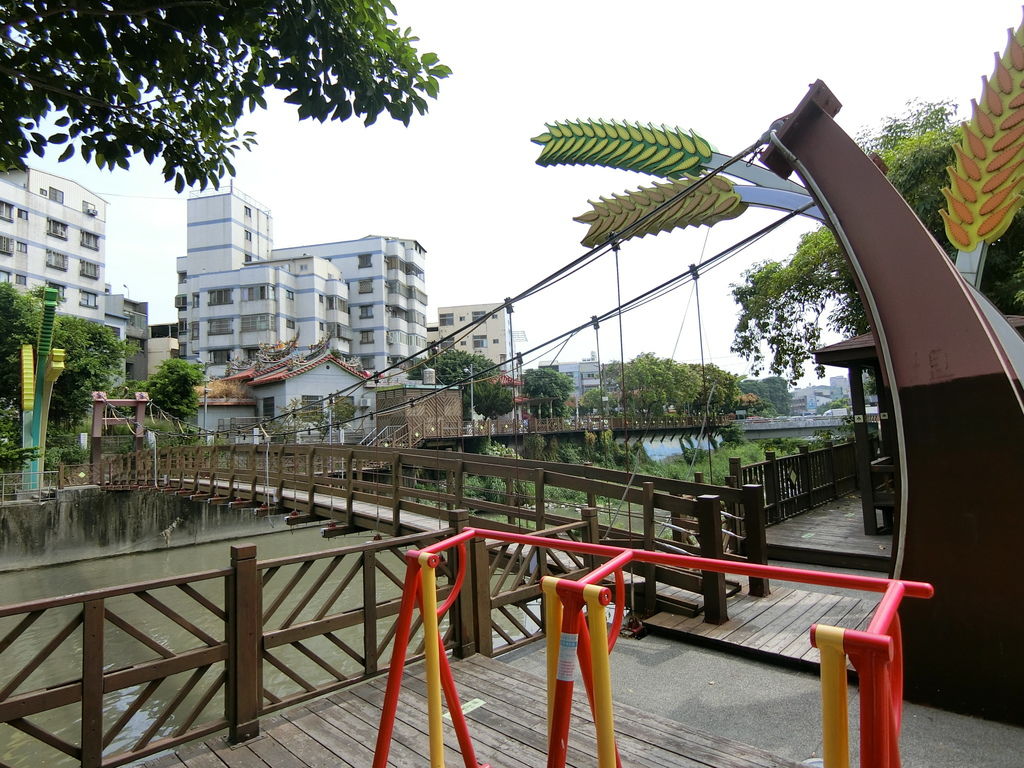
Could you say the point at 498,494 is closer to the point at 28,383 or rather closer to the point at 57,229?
the point at 28,383

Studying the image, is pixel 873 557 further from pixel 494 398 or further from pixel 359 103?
pixel 494 398

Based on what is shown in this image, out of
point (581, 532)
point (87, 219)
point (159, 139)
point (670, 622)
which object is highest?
point (87, 219)

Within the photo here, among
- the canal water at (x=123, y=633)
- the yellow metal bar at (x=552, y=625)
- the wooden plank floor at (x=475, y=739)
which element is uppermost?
the yellow metal bar at (x=552, y=625)

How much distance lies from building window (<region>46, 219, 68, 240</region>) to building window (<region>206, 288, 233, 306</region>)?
7.70 m

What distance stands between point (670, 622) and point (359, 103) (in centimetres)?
434

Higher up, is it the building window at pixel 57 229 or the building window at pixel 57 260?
the building window at pixel 57 229

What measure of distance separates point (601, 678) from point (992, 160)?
3.98 m

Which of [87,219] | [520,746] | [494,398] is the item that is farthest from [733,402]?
[87,219]

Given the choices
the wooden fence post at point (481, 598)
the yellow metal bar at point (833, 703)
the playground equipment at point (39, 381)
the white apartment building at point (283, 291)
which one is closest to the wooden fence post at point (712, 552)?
the wooden fence post at point (481, 598)

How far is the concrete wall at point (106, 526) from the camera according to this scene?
14.0 metres

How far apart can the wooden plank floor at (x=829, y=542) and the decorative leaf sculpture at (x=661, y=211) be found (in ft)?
12.0

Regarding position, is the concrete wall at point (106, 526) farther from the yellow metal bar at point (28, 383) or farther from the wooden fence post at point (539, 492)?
the wooden fence post at point (539, 492)

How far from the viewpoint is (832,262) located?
12.1 metres

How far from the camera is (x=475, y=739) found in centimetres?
282
